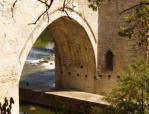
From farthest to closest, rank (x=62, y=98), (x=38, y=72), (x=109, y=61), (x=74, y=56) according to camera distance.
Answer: (x=38, y=72)
(x=74, y=56)
(x=109, y=61)
(x=62, y=98)

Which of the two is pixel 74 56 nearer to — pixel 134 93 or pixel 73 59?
pixel 73 59

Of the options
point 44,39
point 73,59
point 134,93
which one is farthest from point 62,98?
point 44,39

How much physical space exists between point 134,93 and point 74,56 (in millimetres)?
4360

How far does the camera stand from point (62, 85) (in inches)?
382

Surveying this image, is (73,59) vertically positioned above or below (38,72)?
above

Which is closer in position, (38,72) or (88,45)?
(88,45)

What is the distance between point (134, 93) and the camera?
5109mm

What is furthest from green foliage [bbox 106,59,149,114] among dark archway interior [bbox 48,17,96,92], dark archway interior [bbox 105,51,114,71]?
dark archway interior [bbox 105,51,114,71]

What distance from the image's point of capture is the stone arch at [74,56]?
8359 millimetres

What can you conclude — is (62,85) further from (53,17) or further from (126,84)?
(126,84)

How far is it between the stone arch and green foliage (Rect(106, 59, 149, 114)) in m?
3.05

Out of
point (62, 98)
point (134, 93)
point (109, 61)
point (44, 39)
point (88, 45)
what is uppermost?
point (44, 39)

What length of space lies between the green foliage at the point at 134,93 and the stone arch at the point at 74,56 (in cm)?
305

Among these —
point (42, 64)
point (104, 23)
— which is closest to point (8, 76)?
point (104, 23)
